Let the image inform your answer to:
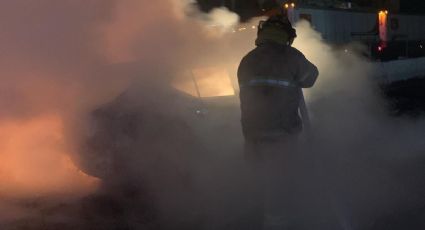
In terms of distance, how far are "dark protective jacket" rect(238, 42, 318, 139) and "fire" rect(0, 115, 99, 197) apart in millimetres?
2776

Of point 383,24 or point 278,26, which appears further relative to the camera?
point 383,24

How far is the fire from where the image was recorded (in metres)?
6.38

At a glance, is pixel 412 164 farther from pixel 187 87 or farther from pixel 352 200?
pixel 187 87

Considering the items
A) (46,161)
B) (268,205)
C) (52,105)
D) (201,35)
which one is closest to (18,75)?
(52,105)

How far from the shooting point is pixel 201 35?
765 cm

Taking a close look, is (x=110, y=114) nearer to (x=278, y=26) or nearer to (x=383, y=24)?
(x=278, y=26)

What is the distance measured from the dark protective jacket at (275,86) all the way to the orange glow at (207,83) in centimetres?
269

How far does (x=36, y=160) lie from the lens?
6.50 meters

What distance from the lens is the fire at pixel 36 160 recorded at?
6.38 m

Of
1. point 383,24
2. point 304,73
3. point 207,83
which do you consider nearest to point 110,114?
point 207,83

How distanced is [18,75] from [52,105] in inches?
18.9

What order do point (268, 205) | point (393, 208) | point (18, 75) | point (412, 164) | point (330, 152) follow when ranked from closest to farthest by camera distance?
point (268, 205) < point (393, 208) < point (18, 75) < point (412, 164) < point (330, 152)

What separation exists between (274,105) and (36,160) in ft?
10.9

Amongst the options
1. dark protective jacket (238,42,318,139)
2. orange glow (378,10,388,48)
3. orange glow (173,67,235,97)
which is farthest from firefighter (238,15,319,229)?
orange glow (378,10,388,48)
